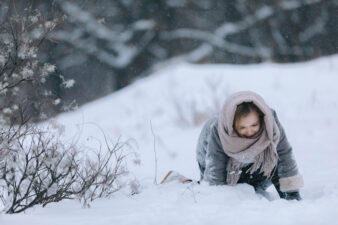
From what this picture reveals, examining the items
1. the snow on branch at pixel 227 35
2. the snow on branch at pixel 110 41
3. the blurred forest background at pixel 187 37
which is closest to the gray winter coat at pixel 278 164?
the snow on branch at pixel 110 41

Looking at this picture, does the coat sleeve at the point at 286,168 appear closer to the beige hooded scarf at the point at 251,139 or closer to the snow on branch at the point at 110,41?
the beige hooded scarf at the point at 251,139

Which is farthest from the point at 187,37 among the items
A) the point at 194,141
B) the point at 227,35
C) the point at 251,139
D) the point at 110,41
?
the point at 251,139

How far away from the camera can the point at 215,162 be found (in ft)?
9.24

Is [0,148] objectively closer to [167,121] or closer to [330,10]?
[167,121]

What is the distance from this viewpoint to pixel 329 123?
5.93 m

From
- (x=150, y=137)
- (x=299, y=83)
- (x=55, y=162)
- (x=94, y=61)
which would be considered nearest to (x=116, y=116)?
(x=150, y=137)

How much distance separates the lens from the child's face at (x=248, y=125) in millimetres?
2627

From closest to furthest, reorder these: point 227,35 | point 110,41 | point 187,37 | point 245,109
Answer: point 245,109
point 110,41
point 187,37
point 227,35

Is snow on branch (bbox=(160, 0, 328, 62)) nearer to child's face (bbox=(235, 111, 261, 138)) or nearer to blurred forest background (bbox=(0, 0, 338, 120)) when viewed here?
blurred forest background (bbox=(0, 0, 338, 120))

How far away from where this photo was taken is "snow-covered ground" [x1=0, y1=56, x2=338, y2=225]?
2098 millimetres

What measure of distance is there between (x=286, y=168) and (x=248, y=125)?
43cm

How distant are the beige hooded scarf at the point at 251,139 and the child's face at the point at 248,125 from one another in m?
0.03

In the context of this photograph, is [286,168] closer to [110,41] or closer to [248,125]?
[248,125]

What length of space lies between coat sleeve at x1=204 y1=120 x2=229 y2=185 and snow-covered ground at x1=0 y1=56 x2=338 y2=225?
10 cm
